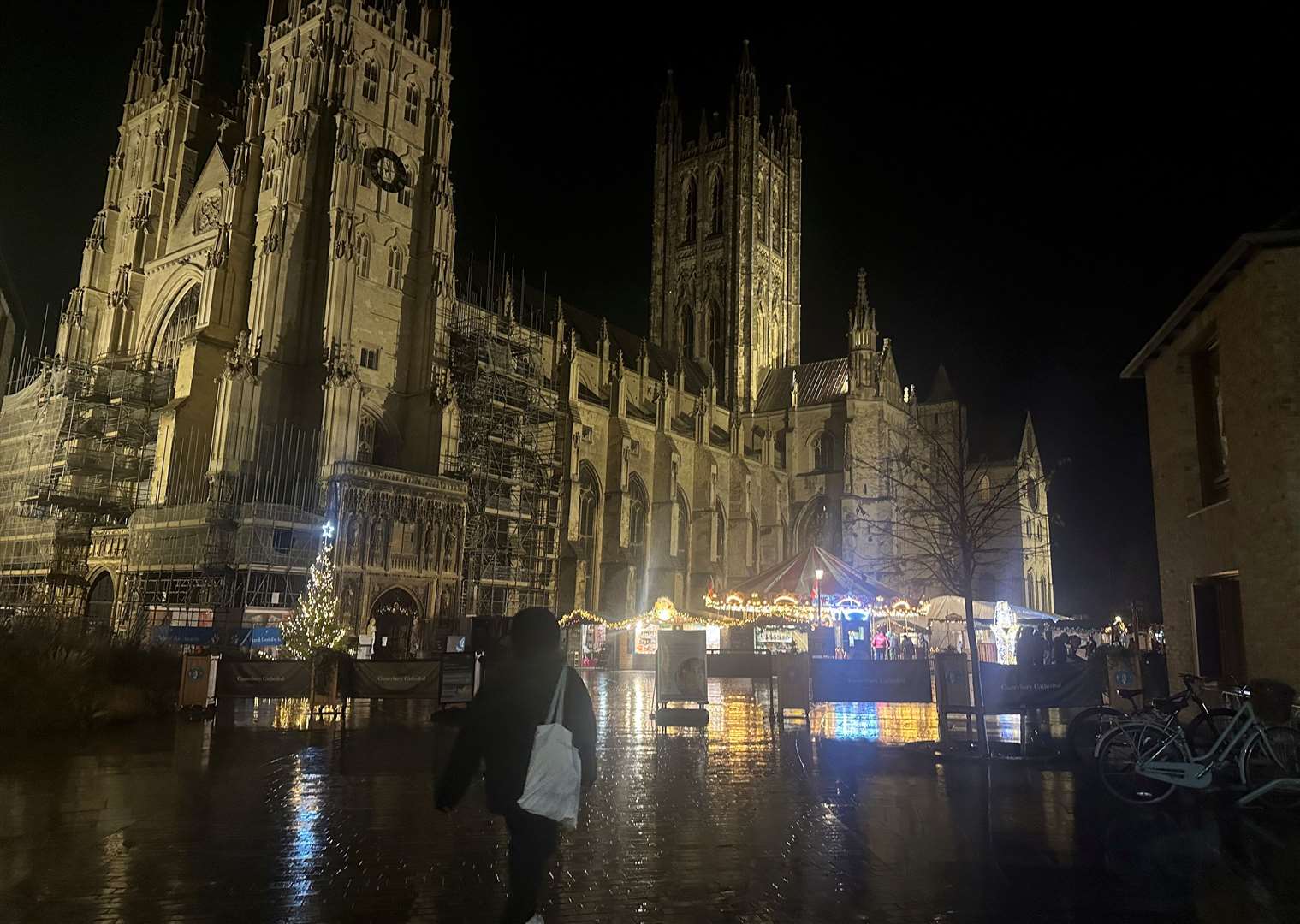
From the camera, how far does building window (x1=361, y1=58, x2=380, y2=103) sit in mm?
37750

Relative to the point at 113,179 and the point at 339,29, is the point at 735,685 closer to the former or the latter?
the point at 339,29

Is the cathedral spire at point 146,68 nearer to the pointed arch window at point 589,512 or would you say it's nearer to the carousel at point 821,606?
the pointed arch window at point 589,512

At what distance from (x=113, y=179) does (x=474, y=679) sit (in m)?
39.6

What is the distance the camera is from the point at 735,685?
95.0 feet

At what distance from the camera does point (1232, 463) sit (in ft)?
42.9

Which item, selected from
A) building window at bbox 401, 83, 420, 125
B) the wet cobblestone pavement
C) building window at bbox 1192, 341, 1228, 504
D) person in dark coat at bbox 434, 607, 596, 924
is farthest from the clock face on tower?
person in dark coat at bbox 434, 607, 596, 924

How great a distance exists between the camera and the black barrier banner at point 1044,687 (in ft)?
42.6

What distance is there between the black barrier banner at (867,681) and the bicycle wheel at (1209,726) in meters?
4.24

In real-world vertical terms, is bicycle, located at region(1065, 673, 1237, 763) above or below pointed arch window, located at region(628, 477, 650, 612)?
below

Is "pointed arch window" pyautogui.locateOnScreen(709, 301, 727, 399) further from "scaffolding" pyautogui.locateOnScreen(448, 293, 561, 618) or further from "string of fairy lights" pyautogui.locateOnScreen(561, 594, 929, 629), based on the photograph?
"string of fairy lights" pyautogui.locateOnScreen(561, 594, 929, 629)

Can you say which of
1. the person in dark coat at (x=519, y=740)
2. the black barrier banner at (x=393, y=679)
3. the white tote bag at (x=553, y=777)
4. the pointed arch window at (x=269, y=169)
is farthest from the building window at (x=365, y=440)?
the white tote bag at (x=553, y=777)

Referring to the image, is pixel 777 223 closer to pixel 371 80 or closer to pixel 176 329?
pixel 371 80

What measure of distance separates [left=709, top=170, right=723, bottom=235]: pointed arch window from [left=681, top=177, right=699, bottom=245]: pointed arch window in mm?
1259

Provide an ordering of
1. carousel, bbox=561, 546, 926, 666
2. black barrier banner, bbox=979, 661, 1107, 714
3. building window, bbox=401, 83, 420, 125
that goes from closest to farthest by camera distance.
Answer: black barrier banner, bbox=979, 661, 1107, 714, carousel, bbox=561, 546, 926, 666, building window, bbox=401, 83, 420, 125
